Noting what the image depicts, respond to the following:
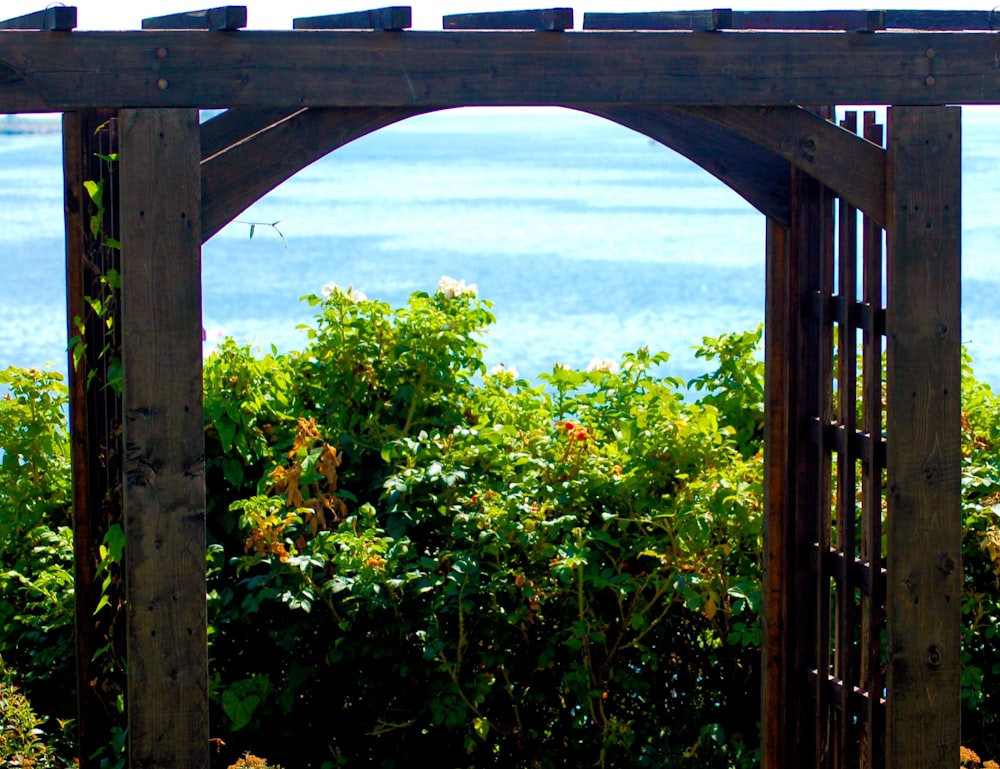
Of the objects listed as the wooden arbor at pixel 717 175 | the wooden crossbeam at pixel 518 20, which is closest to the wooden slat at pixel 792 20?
the wooden arbor at pixel 717 175

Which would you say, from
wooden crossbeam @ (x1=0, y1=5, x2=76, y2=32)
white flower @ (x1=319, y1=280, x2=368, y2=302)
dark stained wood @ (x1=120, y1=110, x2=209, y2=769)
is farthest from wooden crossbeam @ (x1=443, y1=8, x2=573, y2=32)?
white flower @ (x1=319, y1=280, x2=368, y2=302)

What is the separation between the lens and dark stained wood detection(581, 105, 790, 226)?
3.77 meters

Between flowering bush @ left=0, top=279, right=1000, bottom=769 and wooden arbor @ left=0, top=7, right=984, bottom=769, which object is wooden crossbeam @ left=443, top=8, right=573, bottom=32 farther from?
flowering bush @ left=0, top=279, right=1000, bottom=769

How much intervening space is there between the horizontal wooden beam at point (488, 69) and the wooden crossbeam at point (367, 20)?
3cm

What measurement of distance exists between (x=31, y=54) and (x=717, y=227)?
97.8 ft

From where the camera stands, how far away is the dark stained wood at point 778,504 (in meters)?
4.05

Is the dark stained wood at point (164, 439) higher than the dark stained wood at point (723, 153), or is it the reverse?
the dark stained wood at point (723, 153)

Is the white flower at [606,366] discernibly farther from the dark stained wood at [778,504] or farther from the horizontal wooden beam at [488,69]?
the horizontal wooden beam at [488,69]

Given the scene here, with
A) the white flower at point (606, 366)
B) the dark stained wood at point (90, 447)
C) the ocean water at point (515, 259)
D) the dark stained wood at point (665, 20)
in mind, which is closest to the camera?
the dark stained wood at point (665, 20)

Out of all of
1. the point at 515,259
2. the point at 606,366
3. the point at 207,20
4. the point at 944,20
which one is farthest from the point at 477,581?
the point at 515,259

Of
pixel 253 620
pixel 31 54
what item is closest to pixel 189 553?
pixel 31 54

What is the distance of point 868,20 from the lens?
3.41 metres

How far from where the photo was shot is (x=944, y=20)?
351 centimetres

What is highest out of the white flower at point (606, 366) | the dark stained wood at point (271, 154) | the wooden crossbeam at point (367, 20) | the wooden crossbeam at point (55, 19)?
the wooden crossbeam at point (367, 20)
